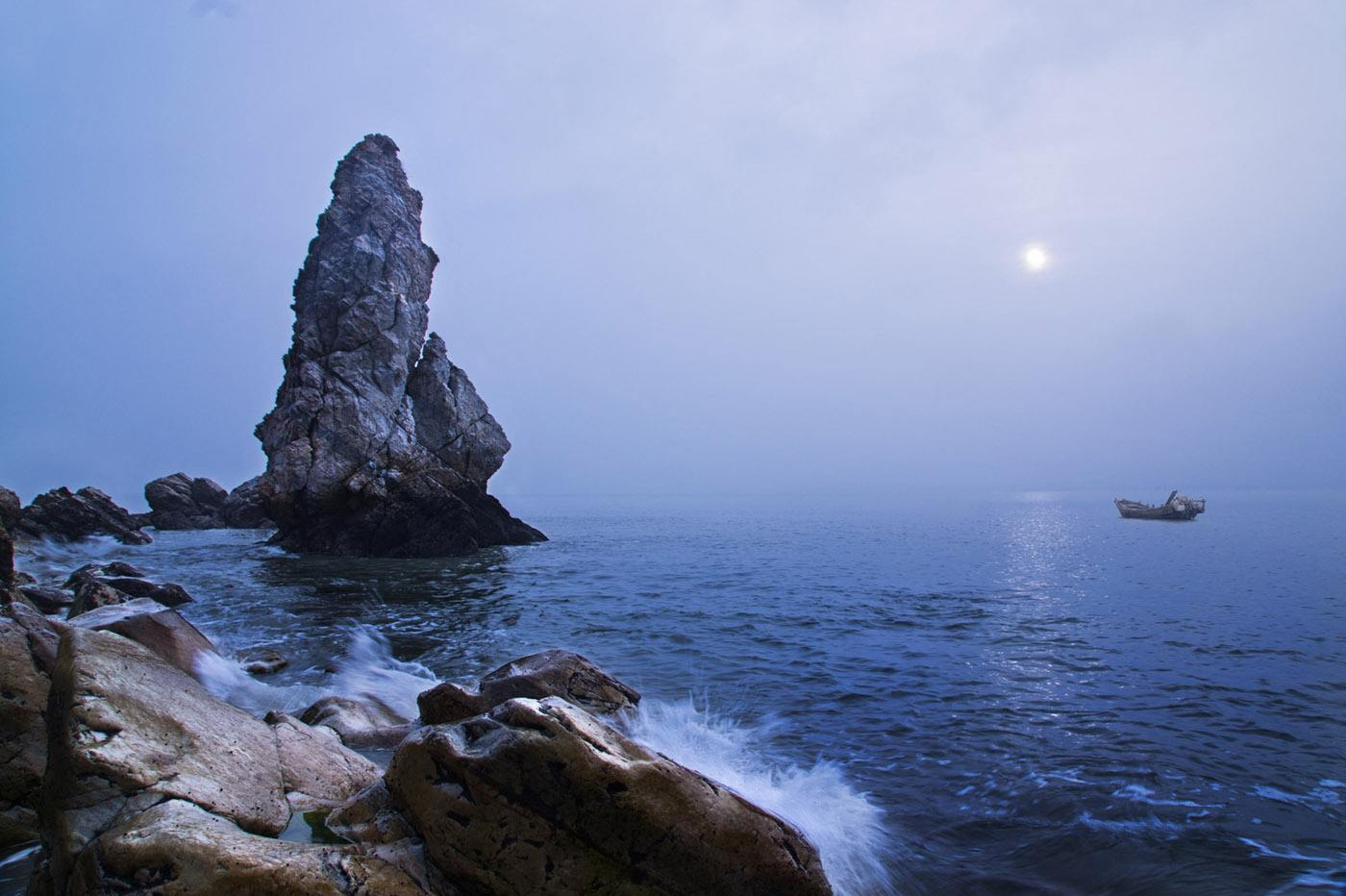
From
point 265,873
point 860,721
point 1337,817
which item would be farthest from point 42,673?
point 1337,817

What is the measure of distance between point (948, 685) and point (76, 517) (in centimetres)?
6306

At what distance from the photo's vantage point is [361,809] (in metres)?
5.36

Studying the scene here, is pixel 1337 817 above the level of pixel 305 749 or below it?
below

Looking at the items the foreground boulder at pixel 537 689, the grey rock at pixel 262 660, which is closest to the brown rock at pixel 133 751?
the foreground boulder at pixel 537 689

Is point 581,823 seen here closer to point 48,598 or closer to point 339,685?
point 339,685

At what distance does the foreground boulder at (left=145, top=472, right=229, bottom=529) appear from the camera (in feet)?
222

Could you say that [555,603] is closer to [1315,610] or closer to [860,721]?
[860,721]

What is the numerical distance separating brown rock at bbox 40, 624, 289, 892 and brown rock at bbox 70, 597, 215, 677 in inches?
180

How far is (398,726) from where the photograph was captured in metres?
9.20

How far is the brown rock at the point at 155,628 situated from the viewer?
9.56 m

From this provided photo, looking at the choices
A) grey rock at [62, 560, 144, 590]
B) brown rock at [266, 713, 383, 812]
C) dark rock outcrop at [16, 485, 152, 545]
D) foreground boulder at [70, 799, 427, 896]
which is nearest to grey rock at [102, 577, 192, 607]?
grey rock at [62, 560, 144, 590]

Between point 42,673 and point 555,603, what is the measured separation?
16632 millimetres

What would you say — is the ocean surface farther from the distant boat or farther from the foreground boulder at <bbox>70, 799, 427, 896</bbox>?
the distant boat

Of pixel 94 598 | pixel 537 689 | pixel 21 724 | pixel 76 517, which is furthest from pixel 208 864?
pixel 76 517
